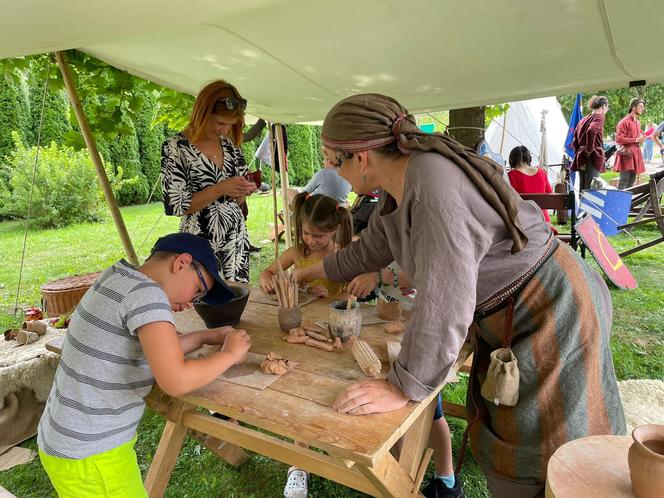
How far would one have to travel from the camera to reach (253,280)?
6004 mm

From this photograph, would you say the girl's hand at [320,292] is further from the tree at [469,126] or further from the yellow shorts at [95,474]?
the tree at [469,126]

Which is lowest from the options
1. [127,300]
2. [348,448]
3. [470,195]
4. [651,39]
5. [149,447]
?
[149,447]

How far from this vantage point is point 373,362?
1377 millimetres

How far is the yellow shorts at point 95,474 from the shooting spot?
56.6 inches

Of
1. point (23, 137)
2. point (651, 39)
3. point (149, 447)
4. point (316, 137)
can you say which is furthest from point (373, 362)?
point (316, 137)

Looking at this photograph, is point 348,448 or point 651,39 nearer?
point 348,448

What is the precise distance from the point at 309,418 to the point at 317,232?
1.66m

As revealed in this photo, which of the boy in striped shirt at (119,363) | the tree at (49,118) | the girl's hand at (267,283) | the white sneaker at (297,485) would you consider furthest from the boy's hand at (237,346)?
the tree at (49,118)

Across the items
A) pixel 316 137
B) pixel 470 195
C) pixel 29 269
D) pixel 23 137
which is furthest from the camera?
pixel 316 137

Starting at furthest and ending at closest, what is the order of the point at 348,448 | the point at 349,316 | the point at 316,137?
the point at 316,137, the point at 349,316, the point at 348,448

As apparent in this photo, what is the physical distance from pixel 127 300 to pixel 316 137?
16.1 meters

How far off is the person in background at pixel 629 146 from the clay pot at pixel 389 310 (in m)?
9.08

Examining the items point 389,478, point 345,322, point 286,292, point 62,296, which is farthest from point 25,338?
point 389,478

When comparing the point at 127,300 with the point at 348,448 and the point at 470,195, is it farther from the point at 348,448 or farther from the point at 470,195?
the point at 470,195
